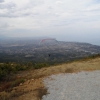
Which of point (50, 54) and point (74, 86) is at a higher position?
point (74, 86)

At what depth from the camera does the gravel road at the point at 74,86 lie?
955 centimetres

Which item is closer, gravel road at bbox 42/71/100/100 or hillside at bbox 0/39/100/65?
gravel road at bbox 42/71/100/100

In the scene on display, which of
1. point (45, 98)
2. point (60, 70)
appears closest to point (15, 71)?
point (60, 70)

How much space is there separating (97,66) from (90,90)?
5.79 meters

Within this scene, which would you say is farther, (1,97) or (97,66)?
(97,66)

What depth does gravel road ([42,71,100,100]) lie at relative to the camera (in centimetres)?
955

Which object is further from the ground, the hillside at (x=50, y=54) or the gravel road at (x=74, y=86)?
the gravel road at (x=74, y=86)

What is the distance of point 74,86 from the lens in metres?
11.0

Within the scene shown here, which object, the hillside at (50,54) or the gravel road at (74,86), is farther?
the hillside at (50,54)

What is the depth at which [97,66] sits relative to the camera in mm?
15672

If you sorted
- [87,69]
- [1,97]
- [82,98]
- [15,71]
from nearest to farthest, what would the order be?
[82,98], [1,97], [87,69], [15,71]

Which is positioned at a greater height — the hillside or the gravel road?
the gravel road

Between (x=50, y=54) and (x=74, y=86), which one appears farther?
(x=50, y=54)

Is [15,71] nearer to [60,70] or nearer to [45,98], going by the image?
[60,70]
